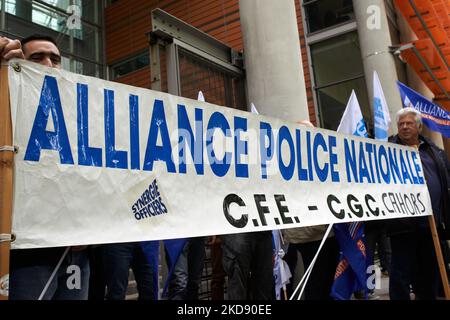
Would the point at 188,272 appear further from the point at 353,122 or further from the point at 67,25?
the point at 67,25

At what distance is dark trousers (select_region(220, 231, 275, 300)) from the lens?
3.25 meters

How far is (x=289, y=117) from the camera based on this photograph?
4727 millimetres

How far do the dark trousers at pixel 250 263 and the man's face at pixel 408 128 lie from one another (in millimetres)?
1637

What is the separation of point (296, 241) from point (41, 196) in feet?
7.23

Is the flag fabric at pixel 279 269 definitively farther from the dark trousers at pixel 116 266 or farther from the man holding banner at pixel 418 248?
the dark trousers at pixel 116 266

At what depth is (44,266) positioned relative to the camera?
5.50 ft

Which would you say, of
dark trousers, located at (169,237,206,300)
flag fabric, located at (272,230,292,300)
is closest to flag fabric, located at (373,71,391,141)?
Result: flag fabric, located at (272,230,292,300)

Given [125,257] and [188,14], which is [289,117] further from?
[188,14]

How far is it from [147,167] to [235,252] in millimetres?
1649

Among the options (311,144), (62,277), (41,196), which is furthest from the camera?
(311,144)

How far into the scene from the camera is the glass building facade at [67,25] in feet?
36.0

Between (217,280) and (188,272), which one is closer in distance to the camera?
(188,272)

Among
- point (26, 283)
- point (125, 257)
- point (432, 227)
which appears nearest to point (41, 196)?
point (26, 283)

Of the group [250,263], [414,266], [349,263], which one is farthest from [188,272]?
[414,266]
